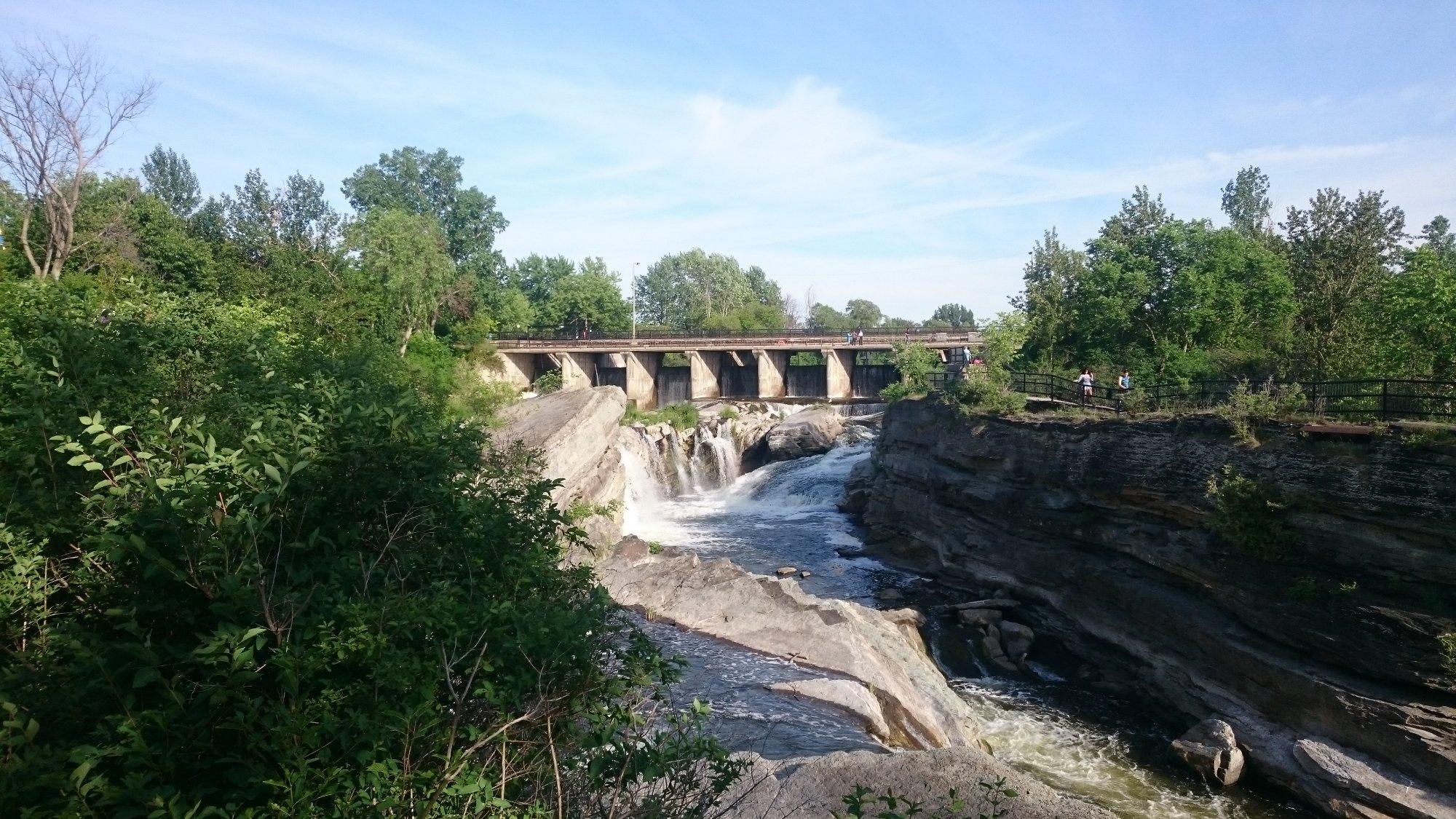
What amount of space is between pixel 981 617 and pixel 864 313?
4819 inches

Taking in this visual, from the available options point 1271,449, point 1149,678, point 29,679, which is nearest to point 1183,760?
point 1149,678

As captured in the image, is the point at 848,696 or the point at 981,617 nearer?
the point at 848,696

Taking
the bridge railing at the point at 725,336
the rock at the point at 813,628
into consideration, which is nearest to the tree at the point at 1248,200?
the bridge railing at the point at 725,336

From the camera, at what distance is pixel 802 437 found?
143ft

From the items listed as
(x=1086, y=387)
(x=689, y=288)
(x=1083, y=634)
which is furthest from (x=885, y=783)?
(x=689, y=288)

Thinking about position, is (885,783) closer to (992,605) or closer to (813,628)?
(813,628)

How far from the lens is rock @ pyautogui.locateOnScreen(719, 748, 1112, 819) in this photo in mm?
10344

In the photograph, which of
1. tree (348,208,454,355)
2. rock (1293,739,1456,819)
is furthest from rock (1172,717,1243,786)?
tree (348,208,454,355)

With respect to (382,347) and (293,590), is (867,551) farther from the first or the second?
(293,590)

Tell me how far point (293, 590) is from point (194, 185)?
87295 mm

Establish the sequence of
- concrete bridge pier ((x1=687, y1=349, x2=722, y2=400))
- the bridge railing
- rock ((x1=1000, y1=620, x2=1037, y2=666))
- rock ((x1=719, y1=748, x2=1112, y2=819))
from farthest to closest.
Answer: concrete bridge pier ((x1=687, y1=349, x2=722, y2=400))
the bridge railing
rock ((x1=1000, y1=620, x2=1037, y2=666))
rock ((x1=719, y1=748, x2=1112, y2=819))

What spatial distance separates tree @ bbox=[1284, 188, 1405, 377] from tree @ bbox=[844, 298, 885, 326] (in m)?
105

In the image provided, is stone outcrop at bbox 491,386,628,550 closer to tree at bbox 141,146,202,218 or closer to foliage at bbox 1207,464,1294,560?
foliage at bbox 1207,464,1294,560

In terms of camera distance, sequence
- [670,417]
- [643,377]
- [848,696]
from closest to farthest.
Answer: [848,696] → [670,417] → [643,377]
